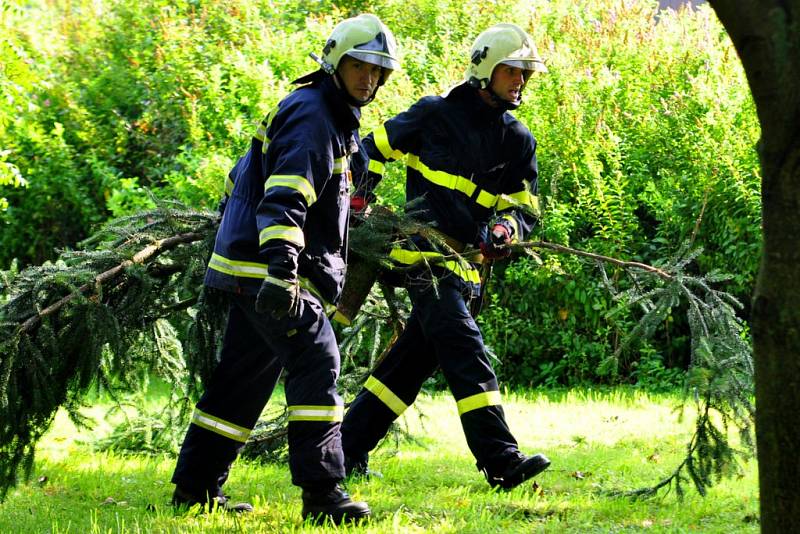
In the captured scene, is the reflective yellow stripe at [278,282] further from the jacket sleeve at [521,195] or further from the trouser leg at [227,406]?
the jacket sleeve at [521,195]

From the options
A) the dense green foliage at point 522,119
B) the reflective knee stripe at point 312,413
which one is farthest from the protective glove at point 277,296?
the dense green foliage at point 522,119

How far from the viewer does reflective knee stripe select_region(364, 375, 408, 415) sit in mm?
5953

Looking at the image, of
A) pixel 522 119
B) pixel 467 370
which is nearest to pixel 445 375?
pixel 467 370

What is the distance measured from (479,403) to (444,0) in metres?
7.47

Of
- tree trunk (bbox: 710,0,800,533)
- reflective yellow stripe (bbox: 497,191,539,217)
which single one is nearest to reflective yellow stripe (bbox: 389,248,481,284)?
reflective yellow stripe (bbox: 497,191,539,217)

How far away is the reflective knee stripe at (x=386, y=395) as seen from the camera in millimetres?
5953

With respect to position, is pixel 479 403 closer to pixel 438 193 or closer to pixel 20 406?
pixel 438 193

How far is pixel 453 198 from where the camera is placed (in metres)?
5.88

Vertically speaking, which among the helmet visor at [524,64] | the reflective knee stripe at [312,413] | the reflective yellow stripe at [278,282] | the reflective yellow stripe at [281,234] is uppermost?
the helmet visor at [524,64]

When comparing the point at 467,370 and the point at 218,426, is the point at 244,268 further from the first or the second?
the point at 467,370

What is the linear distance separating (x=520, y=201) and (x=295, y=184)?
183cm

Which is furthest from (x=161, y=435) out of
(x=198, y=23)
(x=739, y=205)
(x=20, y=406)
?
(x=198, y=23)

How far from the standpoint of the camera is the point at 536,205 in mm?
6039

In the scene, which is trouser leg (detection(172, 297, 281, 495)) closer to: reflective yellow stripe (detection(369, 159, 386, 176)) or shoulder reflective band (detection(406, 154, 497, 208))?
reflective yellow stripe (detection(369, 159, 386, 176))
